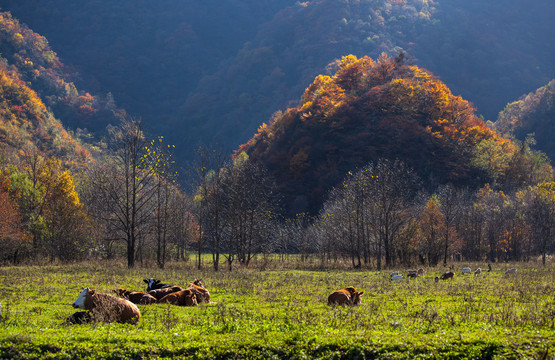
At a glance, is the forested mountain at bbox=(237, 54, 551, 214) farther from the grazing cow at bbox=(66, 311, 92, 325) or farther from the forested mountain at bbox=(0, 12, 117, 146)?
the forested mountain at bbox=(0, 12, 117, 146)

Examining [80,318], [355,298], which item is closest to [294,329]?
[355,298]

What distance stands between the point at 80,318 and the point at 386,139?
8369cm

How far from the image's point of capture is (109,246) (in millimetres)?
45094

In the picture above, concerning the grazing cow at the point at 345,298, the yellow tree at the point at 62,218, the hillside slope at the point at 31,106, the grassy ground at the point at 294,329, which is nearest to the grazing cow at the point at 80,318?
the grassy ground at the point at 294,329

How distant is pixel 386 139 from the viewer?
295 ft

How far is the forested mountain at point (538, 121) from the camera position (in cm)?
12256

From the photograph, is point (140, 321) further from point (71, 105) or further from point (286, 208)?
point (71, 105)

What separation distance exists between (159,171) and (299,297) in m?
22.8

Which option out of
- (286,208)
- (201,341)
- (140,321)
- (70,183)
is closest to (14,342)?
(140,321)

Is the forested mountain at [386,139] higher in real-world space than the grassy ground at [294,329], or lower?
higher

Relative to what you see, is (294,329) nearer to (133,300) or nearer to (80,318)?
(80,318)

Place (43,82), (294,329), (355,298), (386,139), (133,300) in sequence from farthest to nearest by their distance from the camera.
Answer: (43,82), (386,139), (355,298), (133,300), (294,329)

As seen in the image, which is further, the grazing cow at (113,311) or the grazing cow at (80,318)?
the grazing cow at (113,311)

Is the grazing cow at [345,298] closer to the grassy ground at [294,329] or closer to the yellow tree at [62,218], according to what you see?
the grassy ground at [294,329]
